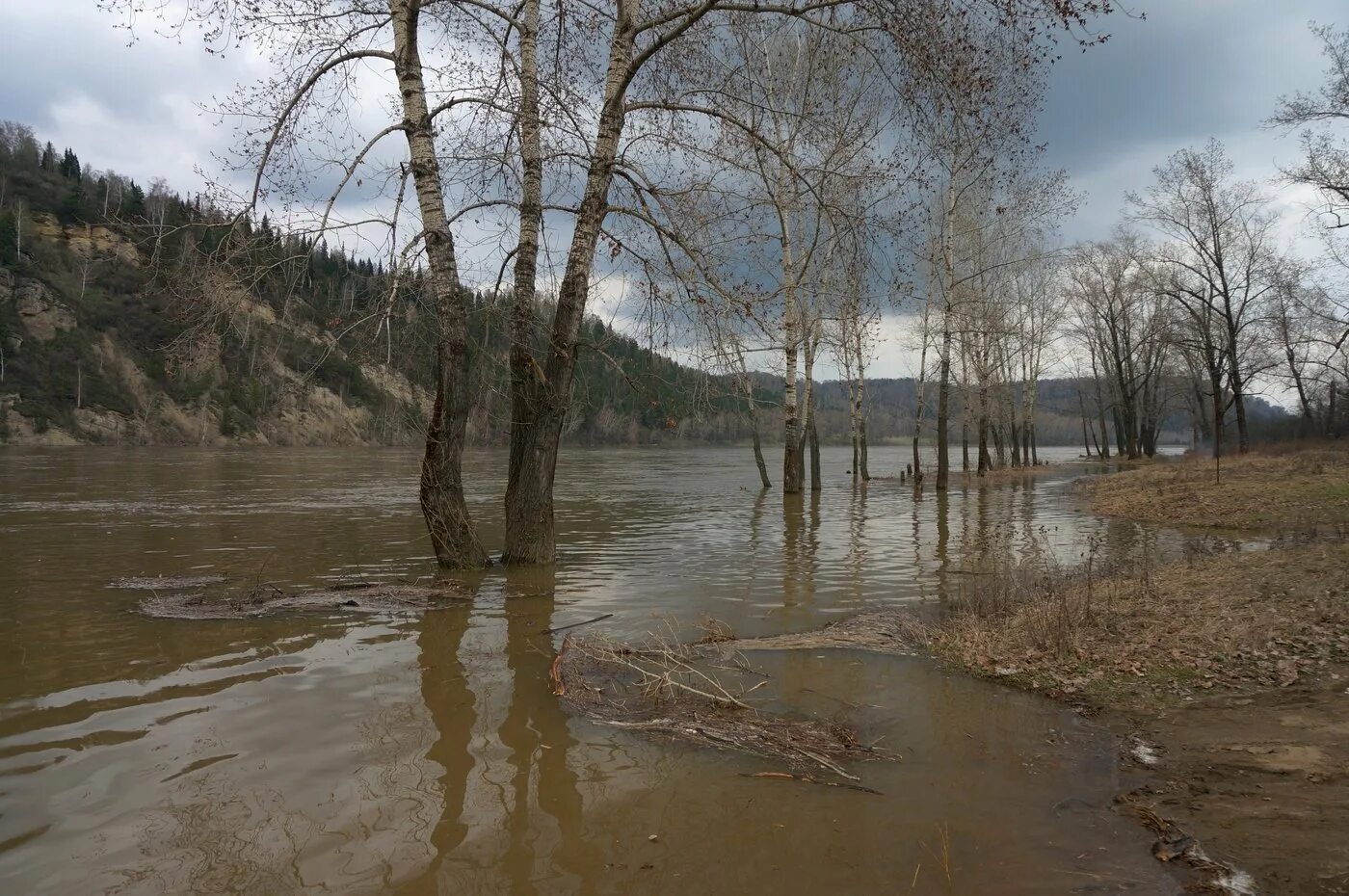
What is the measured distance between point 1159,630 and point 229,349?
1135cm

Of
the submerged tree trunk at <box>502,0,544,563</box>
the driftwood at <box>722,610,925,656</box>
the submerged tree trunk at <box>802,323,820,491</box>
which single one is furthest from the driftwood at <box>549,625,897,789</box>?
the submerged tree trunk at <box>802,323,820,491</box>

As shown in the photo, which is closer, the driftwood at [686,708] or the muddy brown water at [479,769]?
the muddy brown water at [479,769]

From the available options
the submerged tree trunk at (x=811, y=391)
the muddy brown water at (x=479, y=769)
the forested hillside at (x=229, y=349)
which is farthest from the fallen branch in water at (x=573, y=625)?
the submerged tree trunk at (x=811, y=391)

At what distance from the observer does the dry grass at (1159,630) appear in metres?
5.54

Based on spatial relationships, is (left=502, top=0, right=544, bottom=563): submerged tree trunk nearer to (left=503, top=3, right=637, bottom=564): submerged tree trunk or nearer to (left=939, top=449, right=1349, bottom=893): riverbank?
(left=503, top=3, right=637, bottom=564): submerged tree trunk

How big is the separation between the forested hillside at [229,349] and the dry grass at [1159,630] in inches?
171

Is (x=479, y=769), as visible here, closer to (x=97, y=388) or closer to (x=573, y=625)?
(x=573, y=625)

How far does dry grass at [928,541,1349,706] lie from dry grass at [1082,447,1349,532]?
4014 millimetres

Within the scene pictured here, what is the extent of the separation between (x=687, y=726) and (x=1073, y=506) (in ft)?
65.8

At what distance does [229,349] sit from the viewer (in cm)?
965

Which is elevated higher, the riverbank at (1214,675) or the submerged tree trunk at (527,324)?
the submerged tree trunk at (527,324)

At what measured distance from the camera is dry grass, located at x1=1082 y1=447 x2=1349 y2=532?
14.1 m

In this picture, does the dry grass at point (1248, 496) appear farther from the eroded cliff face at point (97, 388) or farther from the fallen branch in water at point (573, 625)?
the eroded cliff face at point (97, 388)

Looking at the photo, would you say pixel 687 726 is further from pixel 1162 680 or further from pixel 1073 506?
pixel 1073 506
